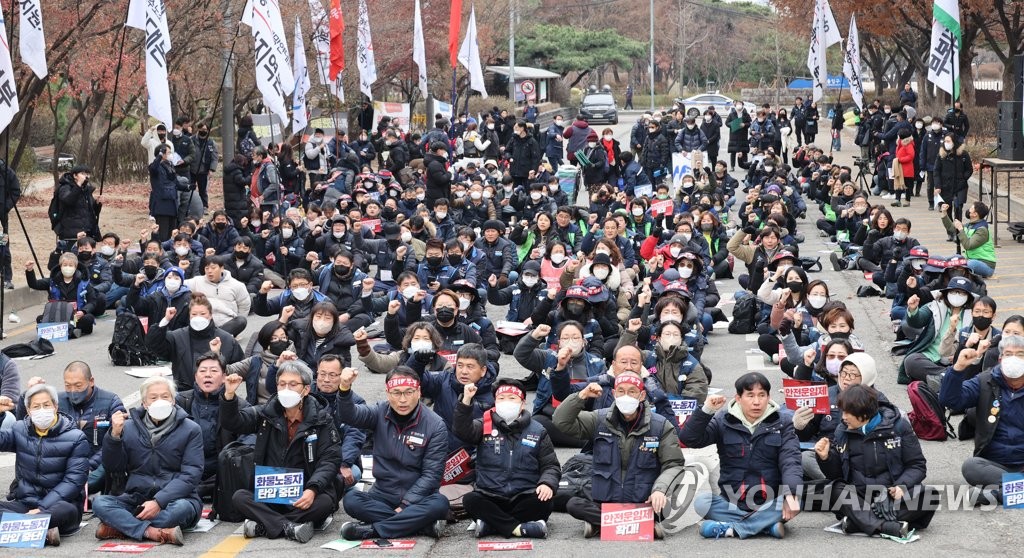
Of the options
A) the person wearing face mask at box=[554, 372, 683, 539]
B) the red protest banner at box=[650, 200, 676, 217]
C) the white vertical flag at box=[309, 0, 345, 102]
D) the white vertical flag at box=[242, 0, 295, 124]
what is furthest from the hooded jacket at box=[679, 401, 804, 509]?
the white vertical flag at box=[309, 0, 345, 102]

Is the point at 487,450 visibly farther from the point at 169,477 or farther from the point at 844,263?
the point at 844,263

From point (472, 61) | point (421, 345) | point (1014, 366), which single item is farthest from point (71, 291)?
point (472, 61)

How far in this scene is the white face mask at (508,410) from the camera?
937cm

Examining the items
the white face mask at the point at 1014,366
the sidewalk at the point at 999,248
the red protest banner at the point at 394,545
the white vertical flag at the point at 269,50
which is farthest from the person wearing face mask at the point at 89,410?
the white vertical flag at the point at 269,50

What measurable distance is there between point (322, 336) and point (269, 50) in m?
11.0

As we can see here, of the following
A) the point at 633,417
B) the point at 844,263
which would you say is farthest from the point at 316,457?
the point at 844,263

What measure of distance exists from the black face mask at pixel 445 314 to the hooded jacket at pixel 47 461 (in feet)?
12.0

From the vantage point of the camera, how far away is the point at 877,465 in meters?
9.12

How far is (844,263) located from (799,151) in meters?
11.7

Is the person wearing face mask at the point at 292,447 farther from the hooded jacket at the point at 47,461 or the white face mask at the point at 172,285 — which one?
the white face mask at the point at 172,285

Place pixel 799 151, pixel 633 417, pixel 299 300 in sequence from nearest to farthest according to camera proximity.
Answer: pixel 633 417
pixel 299 300
pixel 799 151

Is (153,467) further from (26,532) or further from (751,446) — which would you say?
(751,446)

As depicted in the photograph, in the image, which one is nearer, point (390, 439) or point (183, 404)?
point (390, 439)

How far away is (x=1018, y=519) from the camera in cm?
931
